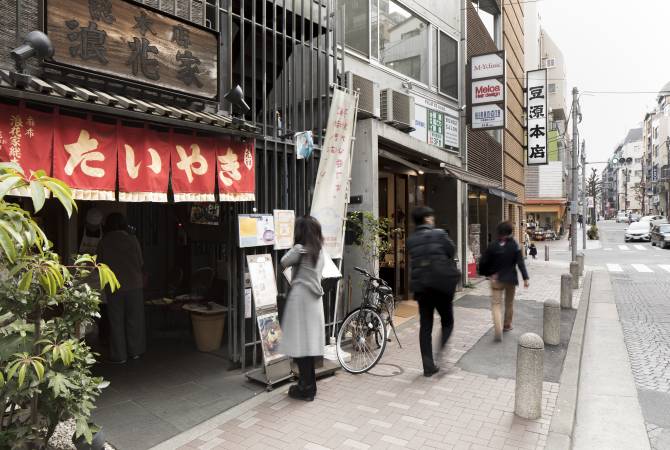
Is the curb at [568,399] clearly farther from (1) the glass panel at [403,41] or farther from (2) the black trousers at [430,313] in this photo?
(1) the glass panel at [403,41]

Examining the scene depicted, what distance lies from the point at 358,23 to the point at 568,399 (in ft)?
29.1

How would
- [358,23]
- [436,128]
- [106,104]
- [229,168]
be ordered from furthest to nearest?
[436,128], [358,23], [229,168], [106,104]

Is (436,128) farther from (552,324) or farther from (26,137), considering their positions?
(26,137)

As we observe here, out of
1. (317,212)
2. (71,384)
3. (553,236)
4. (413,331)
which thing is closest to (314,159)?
(317,212)

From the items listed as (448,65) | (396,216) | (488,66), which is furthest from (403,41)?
(396,216)

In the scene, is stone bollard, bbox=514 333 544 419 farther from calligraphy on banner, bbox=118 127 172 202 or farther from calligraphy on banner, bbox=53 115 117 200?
calligraphy on banner, bbox=53 115 117 200

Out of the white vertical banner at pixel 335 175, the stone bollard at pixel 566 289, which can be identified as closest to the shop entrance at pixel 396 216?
the stone bollard at pixel 566 289

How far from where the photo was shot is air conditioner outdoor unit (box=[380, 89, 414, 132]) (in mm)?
10500

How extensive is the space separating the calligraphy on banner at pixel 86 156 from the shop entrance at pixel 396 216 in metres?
7.32

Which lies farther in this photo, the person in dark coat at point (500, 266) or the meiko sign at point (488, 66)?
the meiko sign at point (488, 66)

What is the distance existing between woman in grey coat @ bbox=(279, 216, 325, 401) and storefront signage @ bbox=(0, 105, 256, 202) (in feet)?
4.24

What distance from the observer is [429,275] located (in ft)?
18.1

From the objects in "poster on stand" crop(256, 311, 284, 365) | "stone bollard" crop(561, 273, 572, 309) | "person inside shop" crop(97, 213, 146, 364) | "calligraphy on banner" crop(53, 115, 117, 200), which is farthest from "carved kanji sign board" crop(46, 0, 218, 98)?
"stone bollard" crop(561, 273, 572, 309)

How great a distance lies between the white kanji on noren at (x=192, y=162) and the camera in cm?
516
